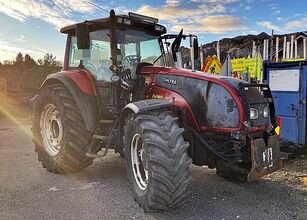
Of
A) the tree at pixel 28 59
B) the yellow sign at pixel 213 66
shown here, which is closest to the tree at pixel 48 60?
the tree at pixel 28 59

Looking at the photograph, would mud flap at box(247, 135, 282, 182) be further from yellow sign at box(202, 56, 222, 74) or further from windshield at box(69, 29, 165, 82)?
yellow sign at box(202, 56, 222, 74)

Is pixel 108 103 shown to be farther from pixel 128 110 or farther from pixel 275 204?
pixel 275 204

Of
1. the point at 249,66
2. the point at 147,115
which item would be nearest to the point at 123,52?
the point at 147,115

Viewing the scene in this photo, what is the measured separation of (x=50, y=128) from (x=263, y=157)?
375 centimetres

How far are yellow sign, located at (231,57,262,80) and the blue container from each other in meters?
1.47

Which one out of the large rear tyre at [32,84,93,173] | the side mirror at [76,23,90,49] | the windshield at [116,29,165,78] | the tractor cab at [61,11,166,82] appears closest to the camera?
the side mirror at [76,23,90,49]

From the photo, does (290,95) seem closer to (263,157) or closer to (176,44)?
(176,44)

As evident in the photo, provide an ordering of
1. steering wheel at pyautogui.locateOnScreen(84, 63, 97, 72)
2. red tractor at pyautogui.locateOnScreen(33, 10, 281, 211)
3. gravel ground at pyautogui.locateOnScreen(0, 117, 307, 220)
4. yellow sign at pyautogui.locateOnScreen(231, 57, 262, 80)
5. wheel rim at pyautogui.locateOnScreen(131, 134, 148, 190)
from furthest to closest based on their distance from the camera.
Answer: yellow sign at pyautogui.locateOnScreen(231, 57, 262, 80), steering wheel at pyautogui.locateOnScreen(84, 63, 97, 72), wheel rim at pyautogui.locateOnScreen(131, 134, 148, 190), gravel ground at pyautogui.locateOnScreen(0, 117, 307, 220), red tractor at pyautogui.locateOnScreen(33, 10, 281, 211)

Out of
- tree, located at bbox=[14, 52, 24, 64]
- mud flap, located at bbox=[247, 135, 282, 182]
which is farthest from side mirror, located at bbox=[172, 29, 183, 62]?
tree, located at bbox=[14, 52, 24, 64]

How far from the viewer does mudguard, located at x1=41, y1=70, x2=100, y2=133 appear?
5266 mm

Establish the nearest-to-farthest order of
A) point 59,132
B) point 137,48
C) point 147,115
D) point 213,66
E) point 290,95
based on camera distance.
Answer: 1. point 147,115
2. point 137,48
3. point 59,132
4. point 290,95
5. point 213,66

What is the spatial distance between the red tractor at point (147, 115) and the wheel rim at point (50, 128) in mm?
18

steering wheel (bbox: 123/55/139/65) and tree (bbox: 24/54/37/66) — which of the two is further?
tree (bbox: 24/54/37/66)

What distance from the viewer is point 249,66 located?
9.38m
